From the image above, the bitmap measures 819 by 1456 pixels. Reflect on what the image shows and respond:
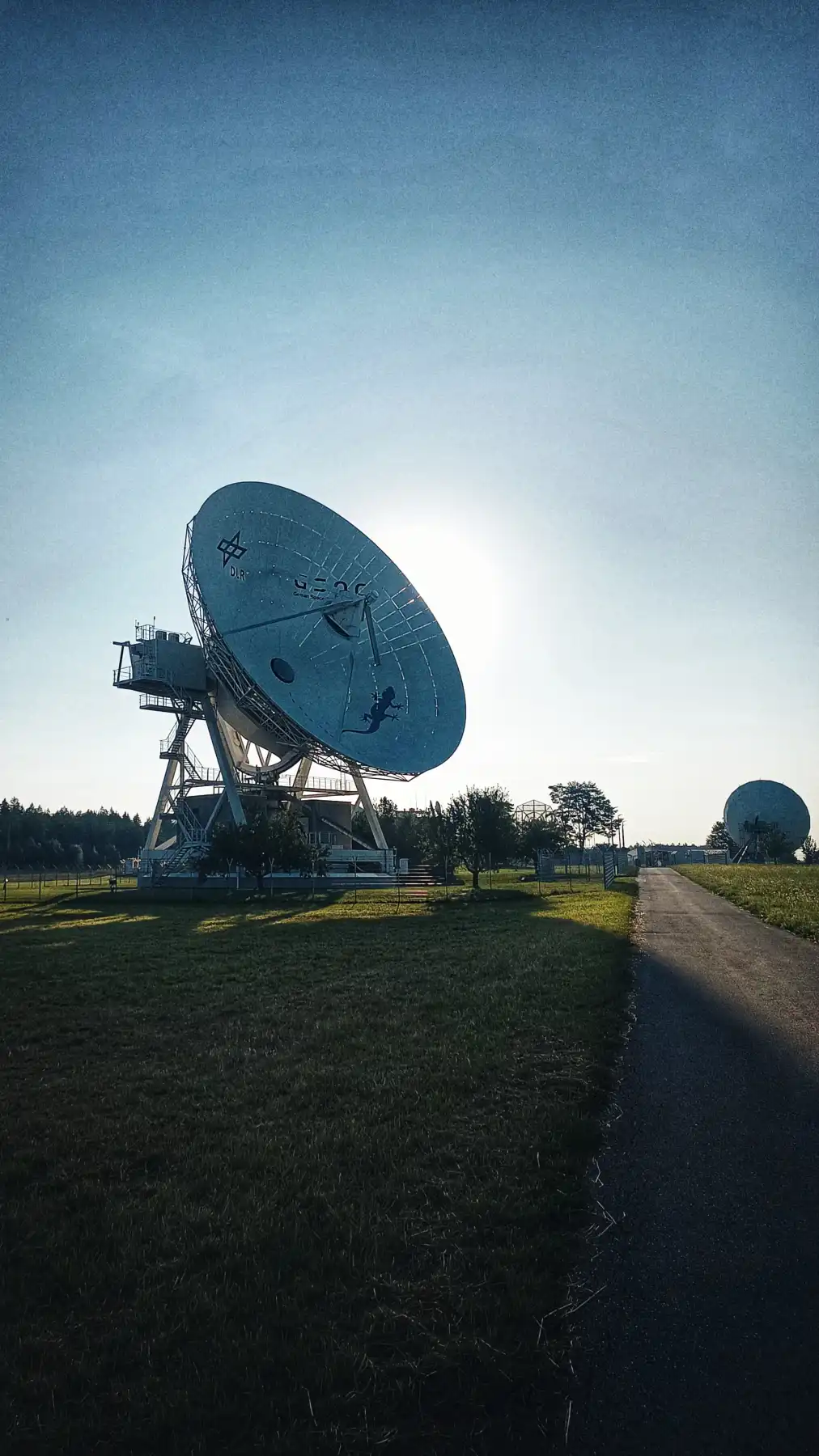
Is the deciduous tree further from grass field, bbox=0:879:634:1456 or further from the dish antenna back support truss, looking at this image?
grass field, bbox=0:879:634:1456

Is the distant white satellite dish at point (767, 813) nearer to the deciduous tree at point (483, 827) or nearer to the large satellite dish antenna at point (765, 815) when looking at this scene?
the large satellite dish antenna at point (765, 815)

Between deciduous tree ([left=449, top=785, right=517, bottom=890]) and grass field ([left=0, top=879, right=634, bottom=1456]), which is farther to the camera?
deciduous tree ([left=449, top=785, right=517, bottom=890])

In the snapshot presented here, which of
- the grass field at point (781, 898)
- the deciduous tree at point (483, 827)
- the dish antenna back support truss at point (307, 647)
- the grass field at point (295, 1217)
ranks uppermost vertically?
the dish antenna back support truss at point (307, 647)

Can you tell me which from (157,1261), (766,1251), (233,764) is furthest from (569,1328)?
(233,764)

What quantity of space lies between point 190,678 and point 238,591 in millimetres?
11626

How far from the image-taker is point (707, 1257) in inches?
190

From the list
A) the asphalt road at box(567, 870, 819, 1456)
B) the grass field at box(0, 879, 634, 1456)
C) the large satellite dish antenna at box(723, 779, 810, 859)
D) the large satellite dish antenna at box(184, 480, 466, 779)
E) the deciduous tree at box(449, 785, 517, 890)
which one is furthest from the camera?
the large satellite dish antenna at box(723, 779, 810, 859)

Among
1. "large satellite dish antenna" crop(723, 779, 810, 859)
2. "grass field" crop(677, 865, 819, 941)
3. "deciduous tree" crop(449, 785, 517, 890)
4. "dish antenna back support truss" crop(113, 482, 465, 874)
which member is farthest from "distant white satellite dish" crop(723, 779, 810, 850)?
"dish antenna back support truss" crop(113, 482, 465, 874)

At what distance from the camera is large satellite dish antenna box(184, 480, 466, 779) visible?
1687 inches

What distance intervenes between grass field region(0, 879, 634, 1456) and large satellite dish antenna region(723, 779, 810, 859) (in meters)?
102

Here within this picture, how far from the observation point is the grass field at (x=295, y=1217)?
142 inches

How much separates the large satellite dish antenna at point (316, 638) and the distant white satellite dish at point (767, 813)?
7598 cm

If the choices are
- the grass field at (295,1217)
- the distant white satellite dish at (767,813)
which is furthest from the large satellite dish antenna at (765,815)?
the grass field at (295,1217)

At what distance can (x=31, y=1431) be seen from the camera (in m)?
3.48
